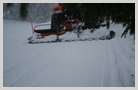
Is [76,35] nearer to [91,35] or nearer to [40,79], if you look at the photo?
[91,35]

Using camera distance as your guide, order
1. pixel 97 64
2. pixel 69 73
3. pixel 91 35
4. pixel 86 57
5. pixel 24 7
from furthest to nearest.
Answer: pixel 91 35, pixel 86 57, pixel 97 64, pixel 69 73, pixel 24 7

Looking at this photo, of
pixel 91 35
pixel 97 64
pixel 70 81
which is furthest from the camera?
pixel 91 35

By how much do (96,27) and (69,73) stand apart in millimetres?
3350

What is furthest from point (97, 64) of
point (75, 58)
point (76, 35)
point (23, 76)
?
point (76, 35)

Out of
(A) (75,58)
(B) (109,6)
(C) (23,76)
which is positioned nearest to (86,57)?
(A) (75,58)

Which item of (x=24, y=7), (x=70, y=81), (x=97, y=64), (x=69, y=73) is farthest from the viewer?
(x=97, y=64)

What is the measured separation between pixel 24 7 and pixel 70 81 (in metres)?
1.66

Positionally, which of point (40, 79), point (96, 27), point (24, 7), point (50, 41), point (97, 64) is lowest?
point (40, 79)

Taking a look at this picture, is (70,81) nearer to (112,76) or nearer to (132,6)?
(112,76)

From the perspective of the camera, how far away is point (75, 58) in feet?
→ 10.7

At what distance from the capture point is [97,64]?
2.75 metres

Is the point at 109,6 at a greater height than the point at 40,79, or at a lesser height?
greater

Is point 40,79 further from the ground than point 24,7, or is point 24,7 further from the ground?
point 24,7

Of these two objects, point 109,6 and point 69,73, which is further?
point 69,73
